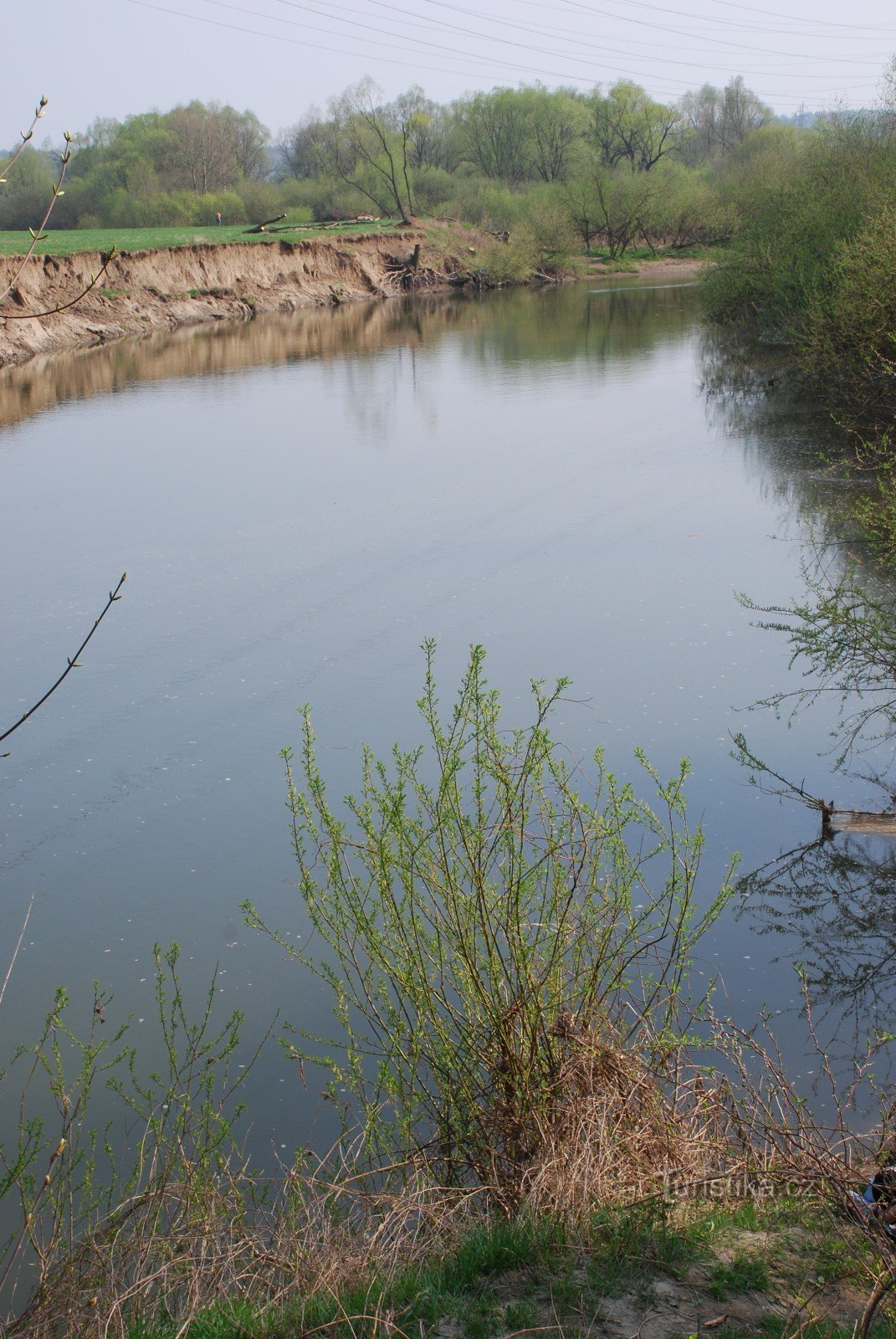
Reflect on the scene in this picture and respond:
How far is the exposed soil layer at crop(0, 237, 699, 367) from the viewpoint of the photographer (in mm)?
31250

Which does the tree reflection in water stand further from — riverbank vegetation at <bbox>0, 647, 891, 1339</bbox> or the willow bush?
the willow bush

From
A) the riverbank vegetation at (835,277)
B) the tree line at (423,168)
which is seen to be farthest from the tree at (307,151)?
the riverbank vegetation at (835,277)

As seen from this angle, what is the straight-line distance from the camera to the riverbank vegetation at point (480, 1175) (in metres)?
3.07

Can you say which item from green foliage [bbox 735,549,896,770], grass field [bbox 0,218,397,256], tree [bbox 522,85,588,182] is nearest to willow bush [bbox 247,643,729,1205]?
green foliage [bbox 735,549,896,770]

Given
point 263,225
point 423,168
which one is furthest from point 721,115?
point 263,225

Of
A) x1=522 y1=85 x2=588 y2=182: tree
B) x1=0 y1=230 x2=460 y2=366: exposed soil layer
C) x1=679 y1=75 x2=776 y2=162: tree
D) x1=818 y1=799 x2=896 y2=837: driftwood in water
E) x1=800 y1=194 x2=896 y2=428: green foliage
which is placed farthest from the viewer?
x1=679 y1=75 x2=776 y2=162: tree

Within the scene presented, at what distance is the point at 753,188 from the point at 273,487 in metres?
16.9

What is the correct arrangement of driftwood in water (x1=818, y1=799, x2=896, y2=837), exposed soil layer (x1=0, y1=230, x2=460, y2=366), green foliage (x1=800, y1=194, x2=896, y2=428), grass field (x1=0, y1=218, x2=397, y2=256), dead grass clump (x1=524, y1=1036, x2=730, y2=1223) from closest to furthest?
dead grass clump (x1=524, y1=1036, x2=730, y2=1223) → driftwood in water (x1=818, y1=799, x2=896, y2=837) → green foliage (x1=800, y1=194, x2=896, y2=428) → exposed soil layer (x1=0, y1=230, x2=460, y2=366) → grass field (x1=0, y1=218, x2=397, y2=256)

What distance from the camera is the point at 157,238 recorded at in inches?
1710

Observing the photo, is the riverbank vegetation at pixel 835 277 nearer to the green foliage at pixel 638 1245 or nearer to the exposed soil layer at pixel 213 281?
the green foliage at pixel 638 1245

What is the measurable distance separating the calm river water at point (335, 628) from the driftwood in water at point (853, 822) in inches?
5.6

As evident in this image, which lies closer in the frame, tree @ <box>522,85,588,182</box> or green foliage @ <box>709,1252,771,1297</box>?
green foliage @ <box>709,1252,771,1297</box>

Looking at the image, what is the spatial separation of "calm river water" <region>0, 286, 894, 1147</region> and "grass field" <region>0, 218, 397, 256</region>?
57.9 ft

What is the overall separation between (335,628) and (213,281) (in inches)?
1339
